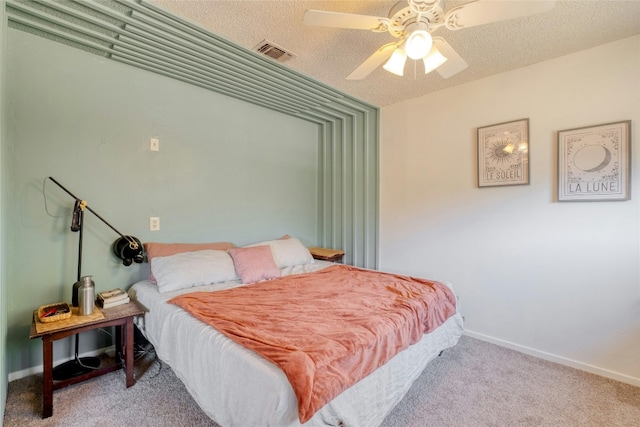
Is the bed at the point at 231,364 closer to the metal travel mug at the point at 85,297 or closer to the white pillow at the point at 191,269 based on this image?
the white pillow at the point at 191,269

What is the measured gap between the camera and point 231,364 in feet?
4.22

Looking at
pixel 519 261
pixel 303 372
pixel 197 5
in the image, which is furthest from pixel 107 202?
pixel 519 261

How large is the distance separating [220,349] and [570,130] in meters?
3.05

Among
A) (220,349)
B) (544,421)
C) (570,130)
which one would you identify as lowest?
(544,421)

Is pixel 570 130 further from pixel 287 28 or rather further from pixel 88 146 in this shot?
pixel 88 146

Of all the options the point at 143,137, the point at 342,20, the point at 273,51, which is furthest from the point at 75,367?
the point at 342,20

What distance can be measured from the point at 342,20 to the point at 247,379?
6.08ft

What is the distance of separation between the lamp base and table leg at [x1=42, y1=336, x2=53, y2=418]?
0.29 metres

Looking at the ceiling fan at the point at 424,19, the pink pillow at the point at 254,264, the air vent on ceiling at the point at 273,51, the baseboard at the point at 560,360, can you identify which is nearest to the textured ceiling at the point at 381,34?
the air vent on ceiling at the point at 273,51

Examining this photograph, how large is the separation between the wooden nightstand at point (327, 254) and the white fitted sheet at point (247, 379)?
5.68 feet

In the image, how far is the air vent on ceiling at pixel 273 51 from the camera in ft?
7.18

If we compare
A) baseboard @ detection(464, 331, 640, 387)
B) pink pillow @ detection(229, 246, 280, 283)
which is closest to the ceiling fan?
pink pillow @ detection(229, 246, 280, 283)

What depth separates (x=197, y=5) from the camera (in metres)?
1.81

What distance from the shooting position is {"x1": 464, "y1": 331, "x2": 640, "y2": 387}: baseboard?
6.88 ft
